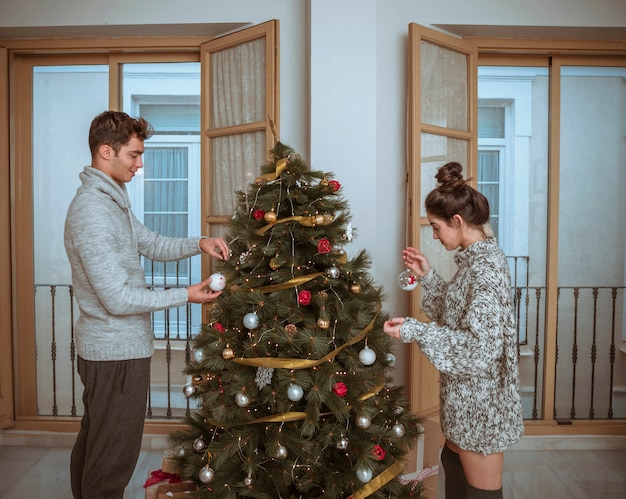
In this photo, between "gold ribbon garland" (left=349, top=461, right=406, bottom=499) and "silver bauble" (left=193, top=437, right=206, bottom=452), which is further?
"silver bauble" (left=193, top=437, right=206, bottom=452)

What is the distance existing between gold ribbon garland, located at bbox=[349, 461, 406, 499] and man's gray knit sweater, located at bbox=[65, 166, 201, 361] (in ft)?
2.52

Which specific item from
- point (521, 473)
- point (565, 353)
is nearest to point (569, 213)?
point (565, 353)

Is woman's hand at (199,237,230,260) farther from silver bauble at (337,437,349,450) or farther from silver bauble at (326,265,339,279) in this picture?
silver bauble at (337,437,349,450)

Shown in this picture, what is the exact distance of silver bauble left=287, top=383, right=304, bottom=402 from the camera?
1.51 m

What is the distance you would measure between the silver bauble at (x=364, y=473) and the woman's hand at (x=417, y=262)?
71 cm

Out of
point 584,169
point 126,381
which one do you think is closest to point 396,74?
point 126,381

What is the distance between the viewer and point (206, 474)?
1601 millimetres

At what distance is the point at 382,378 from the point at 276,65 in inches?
66.4

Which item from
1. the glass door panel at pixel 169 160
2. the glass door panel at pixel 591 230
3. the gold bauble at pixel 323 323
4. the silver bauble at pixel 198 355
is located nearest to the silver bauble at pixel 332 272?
the gold bauble at pixel 323 323

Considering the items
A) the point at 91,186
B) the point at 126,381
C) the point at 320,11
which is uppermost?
the point at 320,11

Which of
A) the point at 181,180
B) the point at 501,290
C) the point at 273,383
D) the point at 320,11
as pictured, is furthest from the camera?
the point at 181,180

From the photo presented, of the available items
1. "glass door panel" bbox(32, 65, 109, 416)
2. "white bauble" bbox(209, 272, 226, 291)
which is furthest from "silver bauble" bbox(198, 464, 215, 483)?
"glass door panel" bbox(32, 65, 109, 416)

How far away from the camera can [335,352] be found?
1.57 m

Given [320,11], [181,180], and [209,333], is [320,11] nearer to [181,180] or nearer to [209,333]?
[209,333]
